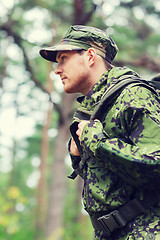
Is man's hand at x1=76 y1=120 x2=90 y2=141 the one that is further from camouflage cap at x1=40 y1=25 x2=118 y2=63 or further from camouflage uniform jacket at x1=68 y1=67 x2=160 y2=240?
camouflage cap at x1=40 y1=25 x2=118 y2=63

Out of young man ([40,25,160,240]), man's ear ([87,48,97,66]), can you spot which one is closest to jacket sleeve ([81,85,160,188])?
young man ([40,25,160,240])

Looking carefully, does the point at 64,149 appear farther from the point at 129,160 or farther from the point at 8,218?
the point at 129,160

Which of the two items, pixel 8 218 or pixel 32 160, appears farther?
pixel 32 160

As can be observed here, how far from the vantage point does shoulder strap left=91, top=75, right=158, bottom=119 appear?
205 centimetres

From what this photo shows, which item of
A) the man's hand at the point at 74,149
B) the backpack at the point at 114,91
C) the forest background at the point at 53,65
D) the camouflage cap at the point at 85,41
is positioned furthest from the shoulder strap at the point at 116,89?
the forest background at the point at 53,65

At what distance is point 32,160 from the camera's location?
3316 cm

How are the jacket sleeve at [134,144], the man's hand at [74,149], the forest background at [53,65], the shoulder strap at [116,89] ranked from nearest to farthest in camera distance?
the jacket sleeve at [134,144]
the shoulder strap at [116,89]
the man's hand at [74,149]
the forest background at [53,65]

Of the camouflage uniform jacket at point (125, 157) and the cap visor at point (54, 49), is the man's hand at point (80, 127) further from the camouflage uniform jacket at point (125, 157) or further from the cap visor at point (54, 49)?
the cap visor at point (54, 49)

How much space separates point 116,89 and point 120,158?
396mm

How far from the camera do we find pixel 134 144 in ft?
6.27

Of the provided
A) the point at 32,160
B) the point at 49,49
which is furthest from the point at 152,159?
the point at 32,160

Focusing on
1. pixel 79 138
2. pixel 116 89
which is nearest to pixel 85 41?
pixel 116 89

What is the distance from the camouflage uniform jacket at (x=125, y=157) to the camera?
184 cm

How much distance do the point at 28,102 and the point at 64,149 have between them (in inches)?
465
